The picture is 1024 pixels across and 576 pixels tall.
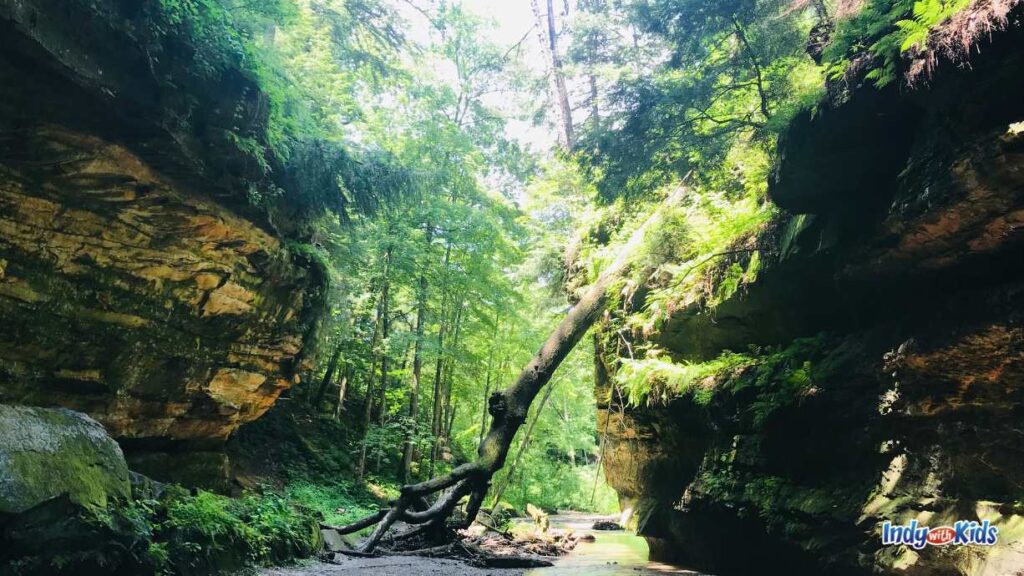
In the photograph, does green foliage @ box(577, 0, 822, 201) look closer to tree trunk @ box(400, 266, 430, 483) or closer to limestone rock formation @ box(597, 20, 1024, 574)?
limestone rock formation @ box(597, 20, 1024, 574)

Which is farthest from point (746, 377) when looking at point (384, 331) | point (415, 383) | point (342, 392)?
point (342, 392)

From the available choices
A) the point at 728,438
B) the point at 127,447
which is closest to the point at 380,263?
the point at 127,447

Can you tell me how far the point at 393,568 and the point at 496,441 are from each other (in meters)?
2.74

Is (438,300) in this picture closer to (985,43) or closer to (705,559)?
(705,559)

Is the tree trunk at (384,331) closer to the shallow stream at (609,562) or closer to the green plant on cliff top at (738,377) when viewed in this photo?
the shallow stream at (609,562)

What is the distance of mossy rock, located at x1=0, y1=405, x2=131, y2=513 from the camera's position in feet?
10.6

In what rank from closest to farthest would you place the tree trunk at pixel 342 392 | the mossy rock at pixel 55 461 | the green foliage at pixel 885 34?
the mossy rock at pixel 55 461
the green foliage at pixel 885 34
the tree trunk at pixel 342 392

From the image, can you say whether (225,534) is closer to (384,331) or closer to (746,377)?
(746,377)

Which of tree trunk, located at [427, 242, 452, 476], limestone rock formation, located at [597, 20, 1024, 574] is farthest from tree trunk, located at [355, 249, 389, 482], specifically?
limestone rock formation, located at [597, 20, 1024, 574]

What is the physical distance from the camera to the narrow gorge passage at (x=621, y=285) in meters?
4.33

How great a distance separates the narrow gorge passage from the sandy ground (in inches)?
5.4

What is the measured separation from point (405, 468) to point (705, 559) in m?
9.96

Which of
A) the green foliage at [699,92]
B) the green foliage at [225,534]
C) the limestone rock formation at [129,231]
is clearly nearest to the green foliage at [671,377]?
the green foliage at [699,92]

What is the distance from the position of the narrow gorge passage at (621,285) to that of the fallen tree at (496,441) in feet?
0.23
